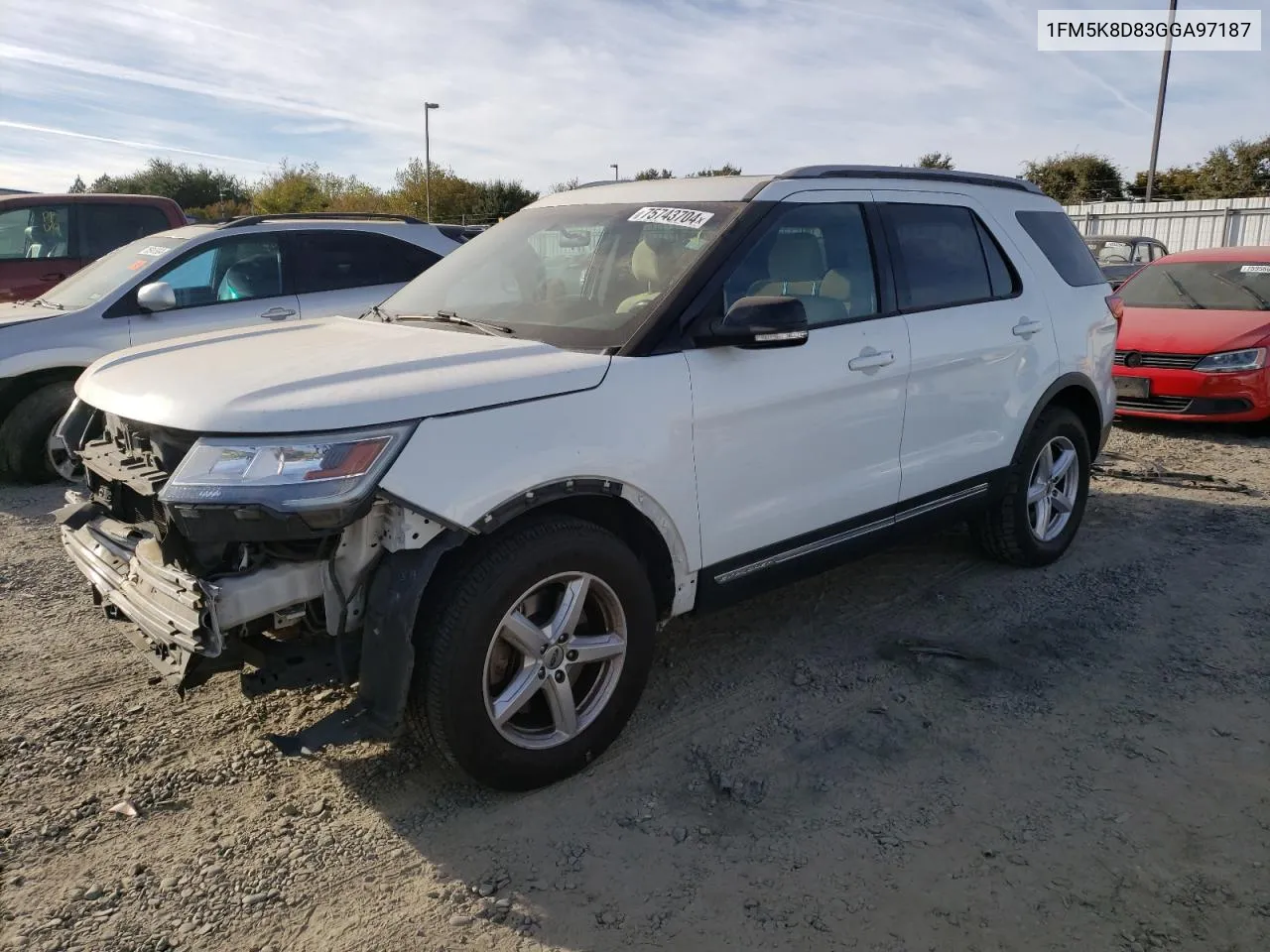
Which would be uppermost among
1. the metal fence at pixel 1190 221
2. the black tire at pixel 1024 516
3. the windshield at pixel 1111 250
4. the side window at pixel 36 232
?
the metal fence at pixel 1190 221

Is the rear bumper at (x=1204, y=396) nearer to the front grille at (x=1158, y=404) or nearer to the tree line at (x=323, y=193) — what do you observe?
the front grille at (x=1158, y=404)

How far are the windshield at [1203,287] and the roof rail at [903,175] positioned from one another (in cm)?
492

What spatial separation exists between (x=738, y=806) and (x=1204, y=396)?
7076 millimetres

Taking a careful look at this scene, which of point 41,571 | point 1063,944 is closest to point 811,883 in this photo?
point 1063,944

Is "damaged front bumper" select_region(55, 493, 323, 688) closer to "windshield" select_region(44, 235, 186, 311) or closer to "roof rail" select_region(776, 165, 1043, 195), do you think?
"roof rail" select_region(776, 165, 1043, 195)

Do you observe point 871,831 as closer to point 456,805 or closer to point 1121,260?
point 456,805

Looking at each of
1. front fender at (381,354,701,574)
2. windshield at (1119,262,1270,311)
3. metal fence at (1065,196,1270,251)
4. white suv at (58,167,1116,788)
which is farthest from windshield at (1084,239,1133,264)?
front fender at (381,354,701,574)

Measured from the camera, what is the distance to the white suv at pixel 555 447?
2.60 m

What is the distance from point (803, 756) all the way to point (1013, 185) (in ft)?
11.2

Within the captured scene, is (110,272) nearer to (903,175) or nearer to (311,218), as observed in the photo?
(311,218)

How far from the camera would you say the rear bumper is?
799cm

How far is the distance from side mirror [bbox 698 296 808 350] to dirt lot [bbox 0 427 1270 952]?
4.57 ft

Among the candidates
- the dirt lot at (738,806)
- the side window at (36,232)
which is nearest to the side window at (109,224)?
the side window at (36,232)

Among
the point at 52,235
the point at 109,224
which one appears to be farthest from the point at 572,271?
the point at 52,235
